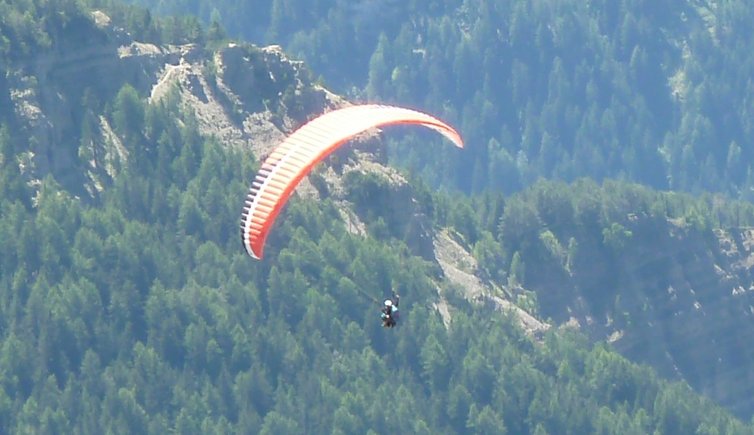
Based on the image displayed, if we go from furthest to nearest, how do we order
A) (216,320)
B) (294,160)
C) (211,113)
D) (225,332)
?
(211,113) → (216,320) → (225,332) → (294,160)

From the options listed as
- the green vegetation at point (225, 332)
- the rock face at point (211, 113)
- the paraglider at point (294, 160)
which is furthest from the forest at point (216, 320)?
the paraglider at point (294, 160)

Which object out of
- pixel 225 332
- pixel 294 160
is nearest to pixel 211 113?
pixel 225 332

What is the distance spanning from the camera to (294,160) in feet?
412

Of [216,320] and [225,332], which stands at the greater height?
[216,320]

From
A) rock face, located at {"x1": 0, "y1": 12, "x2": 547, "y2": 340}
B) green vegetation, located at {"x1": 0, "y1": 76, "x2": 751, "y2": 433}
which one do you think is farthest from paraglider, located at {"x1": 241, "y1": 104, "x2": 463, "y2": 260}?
rock face, located at {"x1": 0, "y1": 12, "x2": 547, "y2": 340}

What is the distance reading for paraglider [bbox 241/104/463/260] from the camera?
12281cm

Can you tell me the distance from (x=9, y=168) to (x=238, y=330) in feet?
48.1

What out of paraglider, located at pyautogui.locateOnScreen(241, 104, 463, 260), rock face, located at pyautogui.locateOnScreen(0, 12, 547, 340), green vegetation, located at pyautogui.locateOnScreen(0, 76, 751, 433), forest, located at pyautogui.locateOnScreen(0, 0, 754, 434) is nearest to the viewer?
paraglider, located at pyautogui.locateOnScreen(241, 104, 463, 260)

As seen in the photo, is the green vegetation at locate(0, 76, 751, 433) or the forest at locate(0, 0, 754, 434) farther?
the forest at locate(0, 0, 754, 434)

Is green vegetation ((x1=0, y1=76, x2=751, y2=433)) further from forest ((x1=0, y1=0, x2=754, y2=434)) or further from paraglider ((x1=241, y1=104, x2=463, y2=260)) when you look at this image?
paraglider ((x1=241, y1=104, x2=463, y2=260))

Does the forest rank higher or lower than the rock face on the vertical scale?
lower

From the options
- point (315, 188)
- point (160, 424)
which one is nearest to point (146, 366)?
point (160, 424)

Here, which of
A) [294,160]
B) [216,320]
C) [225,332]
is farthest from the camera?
[216,320]

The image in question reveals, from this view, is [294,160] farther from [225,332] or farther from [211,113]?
[211,113]
